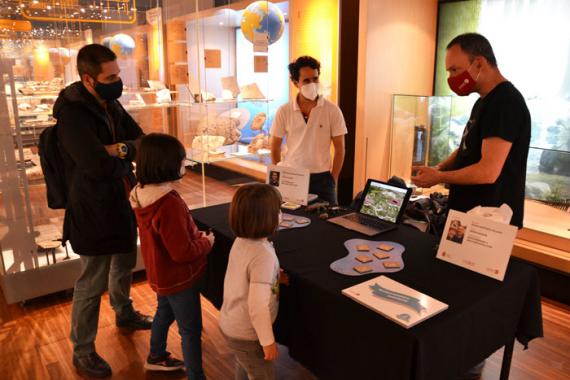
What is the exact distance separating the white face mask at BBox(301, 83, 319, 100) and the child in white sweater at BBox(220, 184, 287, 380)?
1.47m

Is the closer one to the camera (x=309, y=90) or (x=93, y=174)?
(x=93, y=174)

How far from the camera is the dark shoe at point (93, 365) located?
2.47 m

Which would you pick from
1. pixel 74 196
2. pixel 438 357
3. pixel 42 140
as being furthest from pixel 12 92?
pixel 438 357

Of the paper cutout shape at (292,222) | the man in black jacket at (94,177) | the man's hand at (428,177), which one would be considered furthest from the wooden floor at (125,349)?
the man's hand at (428,177)

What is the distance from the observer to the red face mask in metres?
2.11

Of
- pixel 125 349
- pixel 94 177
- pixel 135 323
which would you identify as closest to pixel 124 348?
pixel 125 349

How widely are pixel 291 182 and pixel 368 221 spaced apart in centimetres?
51

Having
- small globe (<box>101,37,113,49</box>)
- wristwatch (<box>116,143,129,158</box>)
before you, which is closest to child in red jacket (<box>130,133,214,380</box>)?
wristwatch (<box>116,143,129,158</box>)

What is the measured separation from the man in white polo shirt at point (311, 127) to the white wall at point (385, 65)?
1.28 metres

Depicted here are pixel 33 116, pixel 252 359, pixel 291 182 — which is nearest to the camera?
pixel 252 359

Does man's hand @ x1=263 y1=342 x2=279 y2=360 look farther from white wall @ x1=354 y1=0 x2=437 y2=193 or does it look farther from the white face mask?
white wall @ x1=354 y1=0 x2=437 y2=193

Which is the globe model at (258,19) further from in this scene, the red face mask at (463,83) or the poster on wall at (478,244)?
the poster on wall at (478,244)

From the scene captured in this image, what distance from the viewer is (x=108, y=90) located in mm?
2293

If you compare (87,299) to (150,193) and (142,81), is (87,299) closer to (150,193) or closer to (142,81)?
(150,193)
